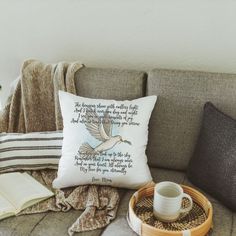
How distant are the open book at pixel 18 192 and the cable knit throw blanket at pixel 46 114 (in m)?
0.03

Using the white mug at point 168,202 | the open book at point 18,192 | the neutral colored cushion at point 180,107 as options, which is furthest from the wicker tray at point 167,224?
the open book at point 18,192

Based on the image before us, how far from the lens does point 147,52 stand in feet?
6.25

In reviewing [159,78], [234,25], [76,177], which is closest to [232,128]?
[159,78]

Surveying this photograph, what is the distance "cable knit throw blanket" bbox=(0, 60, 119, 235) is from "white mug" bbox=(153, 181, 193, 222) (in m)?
Result: 0.22

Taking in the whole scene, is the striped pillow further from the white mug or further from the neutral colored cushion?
the white mug

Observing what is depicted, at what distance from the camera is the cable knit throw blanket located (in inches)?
60.4

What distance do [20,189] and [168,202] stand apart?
2.11ft

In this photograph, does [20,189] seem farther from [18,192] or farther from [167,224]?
[167,224]

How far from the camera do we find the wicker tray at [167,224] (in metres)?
1.29

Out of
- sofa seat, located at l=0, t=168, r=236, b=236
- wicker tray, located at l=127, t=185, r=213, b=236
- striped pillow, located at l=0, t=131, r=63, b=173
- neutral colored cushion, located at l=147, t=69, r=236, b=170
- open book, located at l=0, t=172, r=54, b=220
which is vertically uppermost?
neutral colored cushion, located at l=147, t=69, r=236, b=170

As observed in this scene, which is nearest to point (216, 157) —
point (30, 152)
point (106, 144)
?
point (106, 144)

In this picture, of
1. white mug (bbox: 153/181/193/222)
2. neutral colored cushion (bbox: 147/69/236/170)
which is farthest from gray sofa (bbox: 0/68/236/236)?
white mug (bbox: 153/181/193/222)

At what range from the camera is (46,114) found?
1849 millimetres

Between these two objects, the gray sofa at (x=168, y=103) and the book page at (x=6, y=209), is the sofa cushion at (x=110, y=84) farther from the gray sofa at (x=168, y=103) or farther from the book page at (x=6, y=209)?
the book page at (x=6, y=209)
